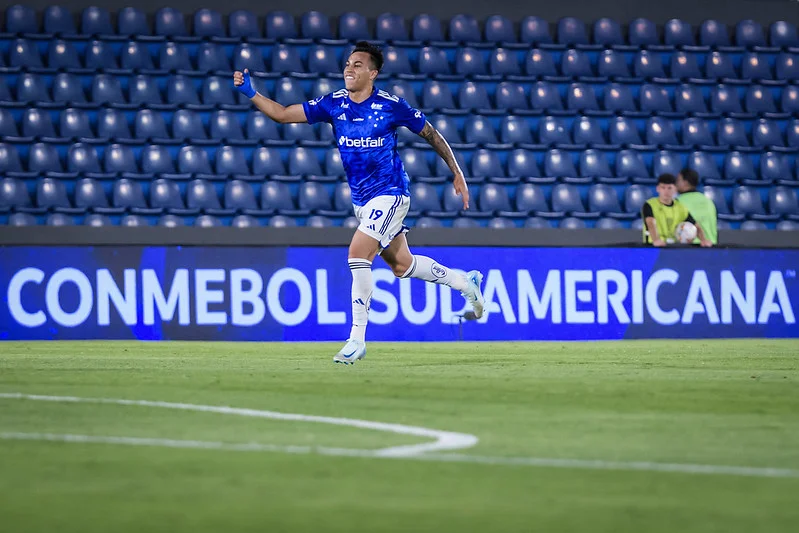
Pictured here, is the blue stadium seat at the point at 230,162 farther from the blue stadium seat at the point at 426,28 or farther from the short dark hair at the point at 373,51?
the short dark hair at the point at 373,51

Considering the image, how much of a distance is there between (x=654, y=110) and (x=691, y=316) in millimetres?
5211

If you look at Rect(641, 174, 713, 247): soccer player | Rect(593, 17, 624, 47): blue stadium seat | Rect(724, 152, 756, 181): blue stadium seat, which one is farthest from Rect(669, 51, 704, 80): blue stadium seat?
Rect(641, 174, 713, 247): soccer player

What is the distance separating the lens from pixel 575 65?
1895 centimetres

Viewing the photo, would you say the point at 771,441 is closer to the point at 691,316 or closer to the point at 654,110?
the point at 691,316

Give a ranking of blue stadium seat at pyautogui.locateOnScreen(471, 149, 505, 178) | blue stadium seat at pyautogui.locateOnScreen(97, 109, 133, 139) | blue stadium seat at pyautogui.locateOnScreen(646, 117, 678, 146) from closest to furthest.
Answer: blue stadium seat at pyautogui.locateOnScreen(97, 109, 133, 139)
blue stadium seat at pyautogui.locateOnScreen(471, 149, 505, 178)
blue stadium seat at pyautogui.locateOnScreen(646, 117, 678, 146)

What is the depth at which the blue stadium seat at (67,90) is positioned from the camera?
54.4 ft

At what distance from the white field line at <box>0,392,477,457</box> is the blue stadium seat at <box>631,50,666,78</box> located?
14.3 meters

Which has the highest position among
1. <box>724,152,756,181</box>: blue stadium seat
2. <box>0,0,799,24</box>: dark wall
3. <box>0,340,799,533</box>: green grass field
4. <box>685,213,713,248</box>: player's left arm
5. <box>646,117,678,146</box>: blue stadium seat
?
<box>0,0,799,24</box>: dark wall

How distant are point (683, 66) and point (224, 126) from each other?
6874 mm

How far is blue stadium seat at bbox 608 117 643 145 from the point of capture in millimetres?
18219

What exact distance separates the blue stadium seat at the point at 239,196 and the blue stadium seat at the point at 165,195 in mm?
544

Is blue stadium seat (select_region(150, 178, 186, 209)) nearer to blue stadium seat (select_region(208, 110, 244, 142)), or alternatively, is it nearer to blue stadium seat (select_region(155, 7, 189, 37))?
blue stadium seat (select_region(208, 110, 244, 142))

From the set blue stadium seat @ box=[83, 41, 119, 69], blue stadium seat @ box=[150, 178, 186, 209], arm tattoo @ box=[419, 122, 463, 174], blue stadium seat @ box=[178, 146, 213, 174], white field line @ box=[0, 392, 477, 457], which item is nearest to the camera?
white field line @ box=[0, 392, 477, 457]

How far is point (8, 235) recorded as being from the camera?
14.8 metres
